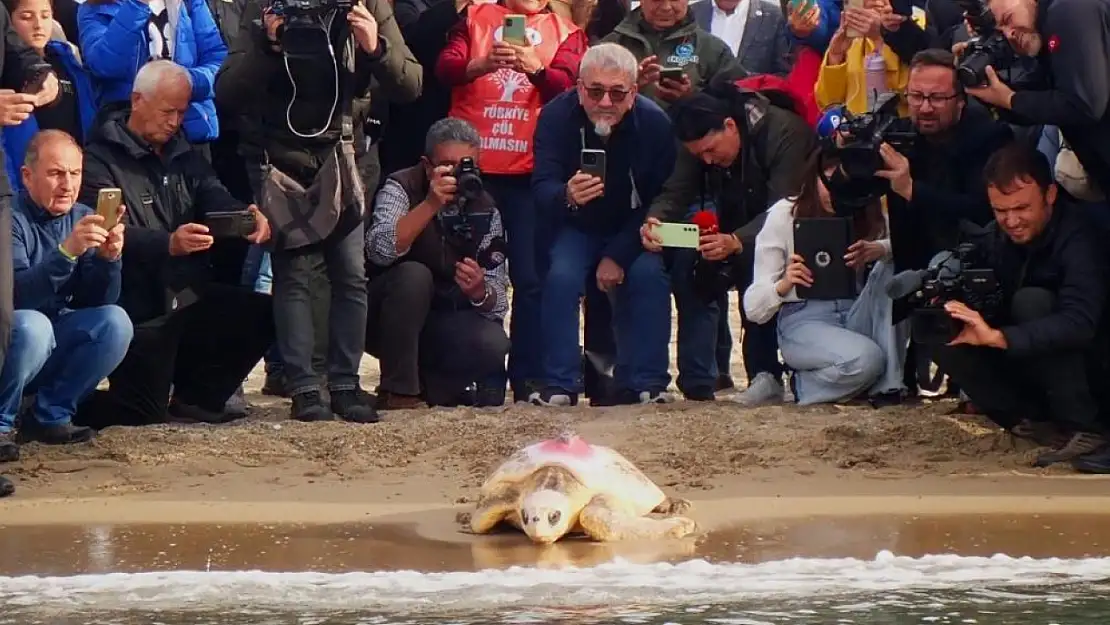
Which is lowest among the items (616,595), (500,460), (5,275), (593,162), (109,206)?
→ (616,595)

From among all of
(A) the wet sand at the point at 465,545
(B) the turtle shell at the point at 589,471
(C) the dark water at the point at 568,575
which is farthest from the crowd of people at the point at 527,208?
(B) the turtle shell at the point at 589,471

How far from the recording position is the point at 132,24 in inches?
316

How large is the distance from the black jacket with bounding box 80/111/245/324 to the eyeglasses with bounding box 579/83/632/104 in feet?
5.48

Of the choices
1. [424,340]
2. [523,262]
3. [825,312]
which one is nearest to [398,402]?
[424,340]

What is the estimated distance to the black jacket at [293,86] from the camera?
25.6 ft

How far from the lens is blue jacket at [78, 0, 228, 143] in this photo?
8016 mm

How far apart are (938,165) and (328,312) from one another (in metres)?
2.75

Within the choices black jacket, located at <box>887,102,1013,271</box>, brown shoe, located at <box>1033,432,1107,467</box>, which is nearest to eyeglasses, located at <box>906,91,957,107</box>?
black jacket, located at <box>887,102,1013,271</box>

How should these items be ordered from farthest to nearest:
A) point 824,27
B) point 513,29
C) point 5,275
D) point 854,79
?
point 824,27 → point 854,79 → point 513,29 → point 5,275

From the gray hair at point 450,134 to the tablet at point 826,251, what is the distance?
153 cm

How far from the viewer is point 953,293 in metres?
6.90

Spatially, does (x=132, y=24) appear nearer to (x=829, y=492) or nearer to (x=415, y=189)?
(x=415, y=189)

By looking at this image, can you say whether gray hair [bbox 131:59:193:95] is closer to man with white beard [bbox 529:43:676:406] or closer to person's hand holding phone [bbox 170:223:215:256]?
person's hand holding phone [bbox 170:223:215:256]

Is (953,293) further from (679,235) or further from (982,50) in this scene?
(679,235)
